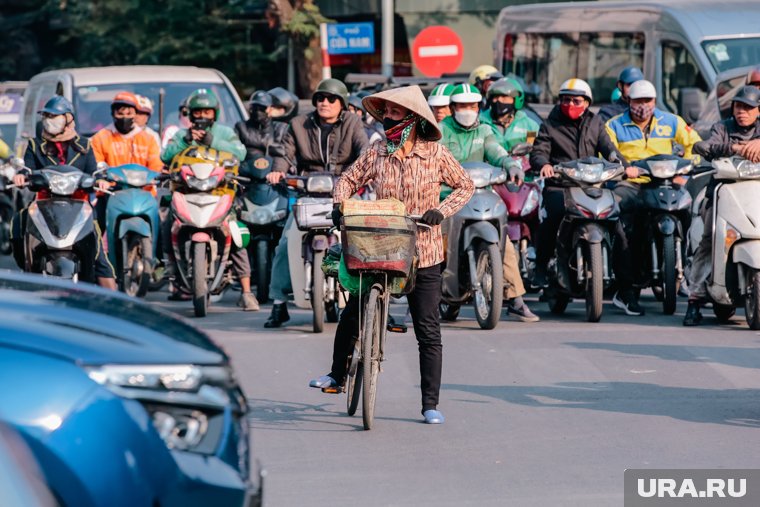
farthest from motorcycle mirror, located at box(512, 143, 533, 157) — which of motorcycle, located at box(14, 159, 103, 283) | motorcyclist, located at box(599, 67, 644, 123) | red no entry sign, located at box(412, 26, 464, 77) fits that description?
red no entry sign, located at box(412, 26, 464, 77)

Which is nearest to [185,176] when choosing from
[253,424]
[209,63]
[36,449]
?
[253,424]

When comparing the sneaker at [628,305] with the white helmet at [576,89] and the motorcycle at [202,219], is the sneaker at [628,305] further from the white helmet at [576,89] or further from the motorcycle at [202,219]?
the motorcycle at [202,219]

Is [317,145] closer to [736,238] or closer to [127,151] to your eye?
[127,151]

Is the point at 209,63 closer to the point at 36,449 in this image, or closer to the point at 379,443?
the point at 379,443

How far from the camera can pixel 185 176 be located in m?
13.0

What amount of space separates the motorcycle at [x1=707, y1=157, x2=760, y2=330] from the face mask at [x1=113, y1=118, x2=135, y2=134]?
5.19 m

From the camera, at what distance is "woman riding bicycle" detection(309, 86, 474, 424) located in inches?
332

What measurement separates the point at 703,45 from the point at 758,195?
22.3 ft

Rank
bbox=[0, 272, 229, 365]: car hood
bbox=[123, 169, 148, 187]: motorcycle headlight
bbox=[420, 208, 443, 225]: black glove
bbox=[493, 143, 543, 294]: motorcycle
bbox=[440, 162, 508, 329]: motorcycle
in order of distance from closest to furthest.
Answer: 1. bbox=[0, 272, 229, 365]: car hood
2. bbox=[420, 208, 443, 225]: black glove
3. bbox=[440, 162, 508, 329]: motorcycle
4. bbox=[493, 143, 543, 294]: motorcycle
5. bbox=[123, 169, 148, 187]: motorcycle headlight

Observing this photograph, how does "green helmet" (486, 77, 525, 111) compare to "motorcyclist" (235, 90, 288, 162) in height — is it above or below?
above

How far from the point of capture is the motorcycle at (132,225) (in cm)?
1329

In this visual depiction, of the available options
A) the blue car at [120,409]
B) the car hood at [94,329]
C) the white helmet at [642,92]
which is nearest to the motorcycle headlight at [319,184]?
the white helmet at [642,92]

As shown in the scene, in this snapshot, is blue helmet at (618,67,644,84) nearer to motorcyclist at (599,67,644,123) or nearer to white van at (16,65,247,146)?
motorcyclist at (599,67,644,123)

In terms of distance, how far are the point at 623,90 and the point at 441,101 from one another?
2.79 metres
